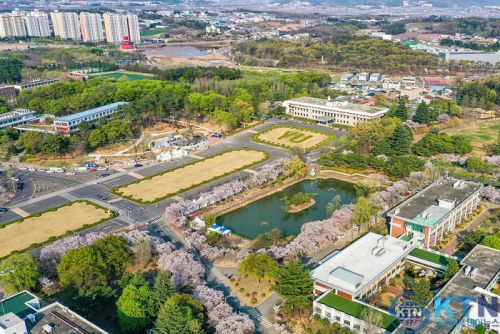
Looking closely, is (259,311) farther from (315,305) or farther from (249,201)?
(249,201)

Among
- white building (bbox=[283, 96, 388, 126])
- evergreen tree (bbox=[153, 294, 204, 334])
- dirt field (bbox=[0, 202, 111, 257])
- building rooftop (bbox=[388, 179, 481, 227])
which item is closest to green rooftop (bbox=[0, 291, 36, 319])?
evergreen tree (bbox=[153, 294, 204, 334])

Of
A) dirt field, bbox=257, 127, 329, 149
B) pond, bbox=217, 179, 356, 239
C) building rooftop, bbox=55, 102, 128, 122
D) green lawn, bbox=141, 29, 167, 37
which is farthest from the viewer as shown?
green lawn, bbox=141, 29, 167, 37

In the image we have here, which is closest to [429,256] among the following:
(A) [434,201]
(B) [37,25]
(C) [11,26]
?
(A) [434,201]

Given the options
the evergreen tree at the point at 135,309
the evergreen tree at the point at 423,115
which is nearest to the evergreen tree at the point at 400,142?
the evergreen tree at the point at 423,115

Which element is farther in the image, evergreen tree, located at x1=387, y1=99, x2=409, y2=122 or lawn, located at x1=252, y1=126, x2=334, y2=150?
evergreen tree, located at x1=387, y1=99, x2=409, y2=122

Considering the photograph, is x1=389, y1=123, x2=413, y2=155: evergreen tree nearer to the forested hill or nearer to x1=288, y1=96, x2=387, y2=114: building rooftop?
x1=288, y1=96, x2=387, y2=114: building rooftop

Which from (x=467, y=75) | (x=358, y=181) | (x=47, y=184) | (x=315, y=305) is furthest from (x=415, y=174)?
(x=467, y=75)
